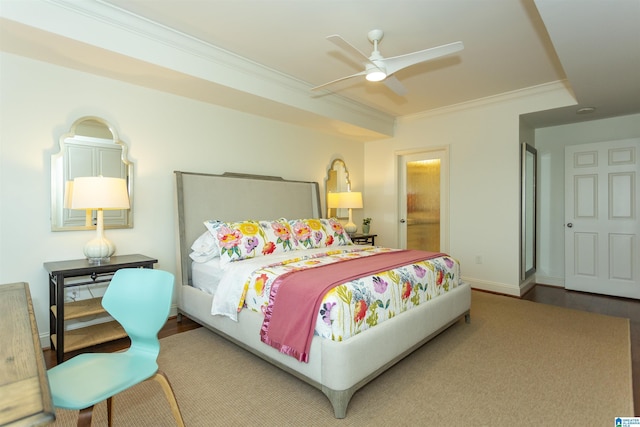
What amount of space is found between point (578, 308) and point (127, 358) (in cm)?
460

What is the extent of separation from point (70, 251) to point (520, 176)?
16.5 ft

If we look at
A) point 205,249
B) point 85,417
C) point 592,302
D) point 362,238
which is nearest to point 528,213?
point 592,302

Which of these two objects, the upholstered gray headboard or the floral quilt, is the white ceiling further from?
the floral quilt

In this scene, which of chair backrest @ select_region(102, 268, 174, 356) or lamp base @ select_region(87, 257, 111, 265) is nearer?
chair backrest @ select_region(102, 268, 174, 356)

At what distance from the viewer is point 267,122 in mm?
4387

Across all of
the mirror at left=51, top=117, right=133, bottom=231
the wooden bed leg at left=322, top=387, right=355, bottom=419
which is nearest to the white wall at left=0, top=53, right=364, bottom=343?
the mirror at left=51, top=117, right=133, bottom=231

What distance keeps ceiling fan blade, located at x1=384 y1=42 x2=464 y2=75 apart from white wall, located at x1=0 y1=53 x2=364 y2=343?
81.9 inches

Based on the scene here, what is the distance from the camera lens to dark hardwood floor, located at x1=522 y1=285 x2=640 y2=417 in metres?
3.57

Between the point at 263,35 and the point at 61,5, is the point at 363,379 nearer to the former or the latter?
the point at 263,35

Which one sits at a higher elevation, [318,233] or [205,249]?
[318,233]

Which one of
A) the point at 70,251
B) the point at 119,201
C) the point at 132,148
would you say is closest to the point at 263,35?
the point at 132,148

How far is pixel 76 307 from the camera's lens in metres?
2.68

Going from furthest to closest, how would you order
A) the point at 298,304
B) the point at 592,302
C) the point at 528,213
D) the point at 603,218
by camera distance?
the point at 528,213 → the point at 603,218 → the point at 592,302 → the point at 298,304

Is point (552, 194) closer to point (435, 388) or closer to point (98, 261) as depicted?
point (435, 388)
